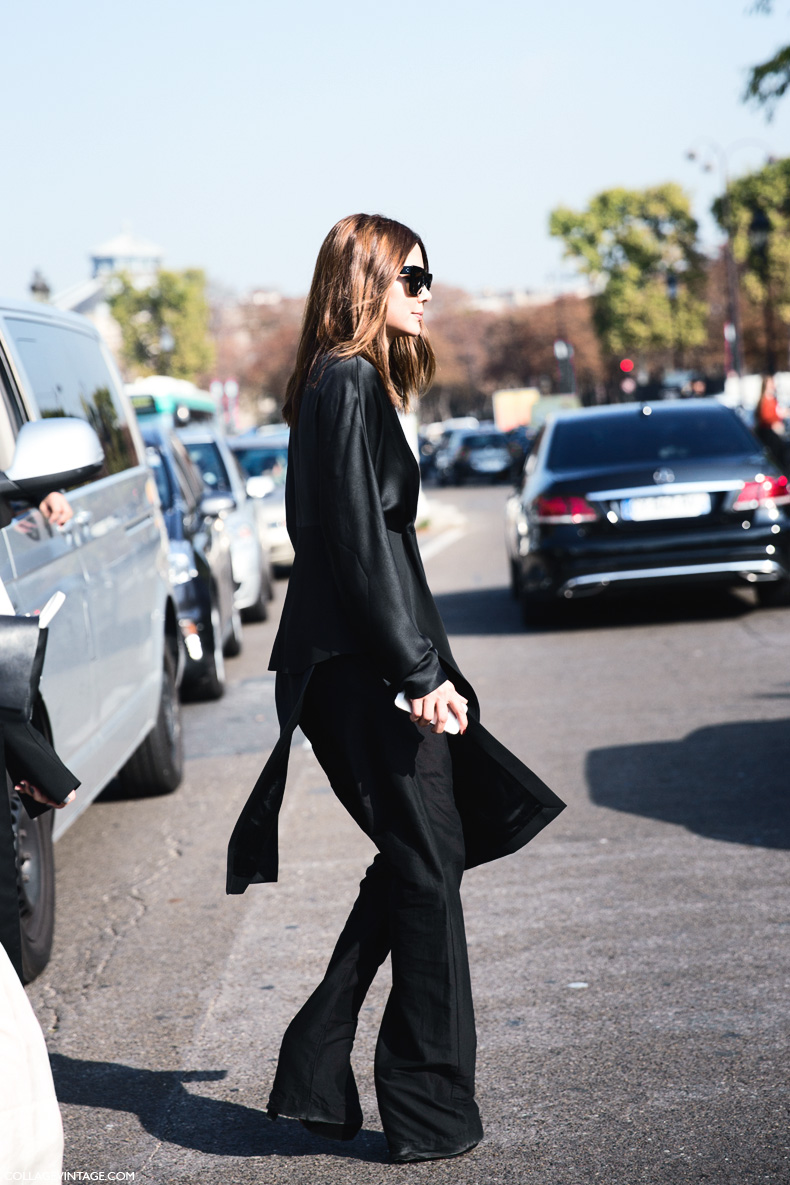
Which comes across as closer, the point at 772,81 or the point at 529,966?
the point at 529,966

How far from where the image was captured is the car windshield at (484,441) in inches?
1940

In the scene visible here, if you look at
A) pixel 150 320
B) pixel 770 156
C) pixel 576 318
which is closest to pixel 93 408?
pixel 770 156

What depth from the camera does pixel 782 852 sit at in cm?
541

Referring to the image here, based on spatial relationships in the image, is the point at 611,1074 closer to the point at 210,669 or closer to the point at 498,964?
the point at 498,964

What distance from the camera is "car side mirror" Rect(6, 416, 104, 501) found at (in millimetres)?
3662

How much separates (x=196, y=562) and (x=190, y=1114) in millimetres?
6195

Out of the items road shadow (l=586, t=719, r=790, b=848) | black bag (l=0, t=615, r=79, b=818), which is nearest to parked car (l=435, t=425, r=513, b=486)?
road shadow (l=586, t=719, r=790, b=848)

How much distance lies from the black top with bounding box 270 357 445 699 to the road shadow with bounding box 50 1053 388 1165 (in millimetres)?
1036

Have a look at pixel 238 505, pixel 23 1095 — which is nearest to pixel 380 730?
pixel 23 1095

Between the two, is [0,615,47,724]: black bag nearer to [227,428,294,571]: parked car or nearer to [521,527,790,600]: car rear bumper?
[521,527,790,600]: car rear bumper

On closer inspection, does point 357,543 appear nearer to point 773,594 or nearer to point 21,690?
point 21,690

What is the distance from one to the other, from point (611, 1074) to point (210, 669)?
247 inches

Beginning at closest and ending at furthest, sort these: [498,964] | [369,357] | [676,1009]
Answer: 1. [369,357]
2. [676,1009]
3. [498,964]

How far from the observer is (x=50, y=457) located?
371 cm
